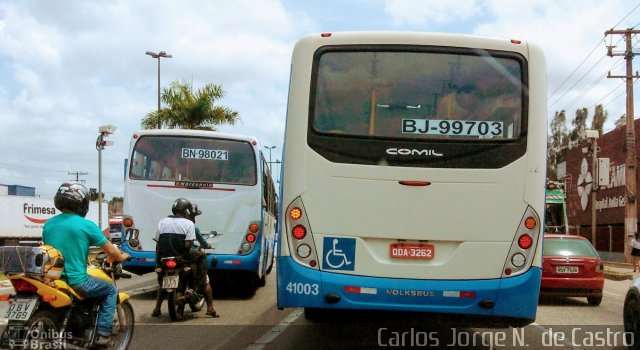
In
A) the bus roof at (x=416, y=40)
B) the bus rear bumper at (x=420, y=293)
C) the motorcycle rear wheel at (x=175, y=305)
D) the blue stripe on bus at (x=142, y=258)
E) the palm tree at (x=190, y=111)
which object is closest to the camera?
the bus rear bumper at (x=420, y=293)

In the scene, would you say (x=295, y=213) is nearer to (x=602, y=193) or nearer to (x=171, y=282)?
(x=171, y=282)

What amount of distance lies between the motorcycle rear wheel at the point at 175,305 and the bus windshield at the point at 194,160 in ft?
11.3

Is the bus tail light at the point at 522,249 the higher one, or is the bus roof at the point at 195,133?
the bus roof at the point at 195,133

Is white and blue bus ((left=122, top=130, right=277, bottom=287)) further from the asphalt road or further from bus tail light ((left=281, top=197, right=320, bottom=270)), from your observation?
bus tail light ((left=281, top=197, right=320, bottom=270))

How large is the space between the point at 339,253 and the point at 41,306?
2.63 meters

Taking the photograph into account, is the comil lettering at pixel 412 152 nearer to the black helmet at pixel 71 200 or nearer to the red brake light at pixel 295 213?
the red brake light at pixel 295 213

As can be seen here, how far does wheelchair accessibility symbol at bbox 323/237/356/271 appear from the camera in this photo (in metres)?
6.61

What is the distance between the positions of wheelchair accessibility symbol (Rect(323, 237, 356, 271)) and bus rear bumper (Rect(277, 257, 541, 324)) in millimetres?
84

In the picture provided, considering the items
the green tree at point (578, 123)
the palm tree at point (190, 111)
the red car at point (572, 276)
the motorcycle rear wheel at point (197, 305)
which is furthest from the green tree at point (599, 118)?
the motorcycle rear wheel at point (197, 305)

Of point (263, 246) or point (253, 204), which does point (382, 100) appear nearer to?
point (253, 204)

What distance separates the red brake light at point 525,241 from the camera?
21.8 feet

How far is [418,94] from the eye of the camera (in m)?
6.79

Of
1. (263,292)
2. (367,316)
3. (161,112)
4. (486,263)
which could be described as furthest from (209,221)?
(161,112)

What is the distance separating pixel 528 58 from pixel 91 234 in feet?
14.4
